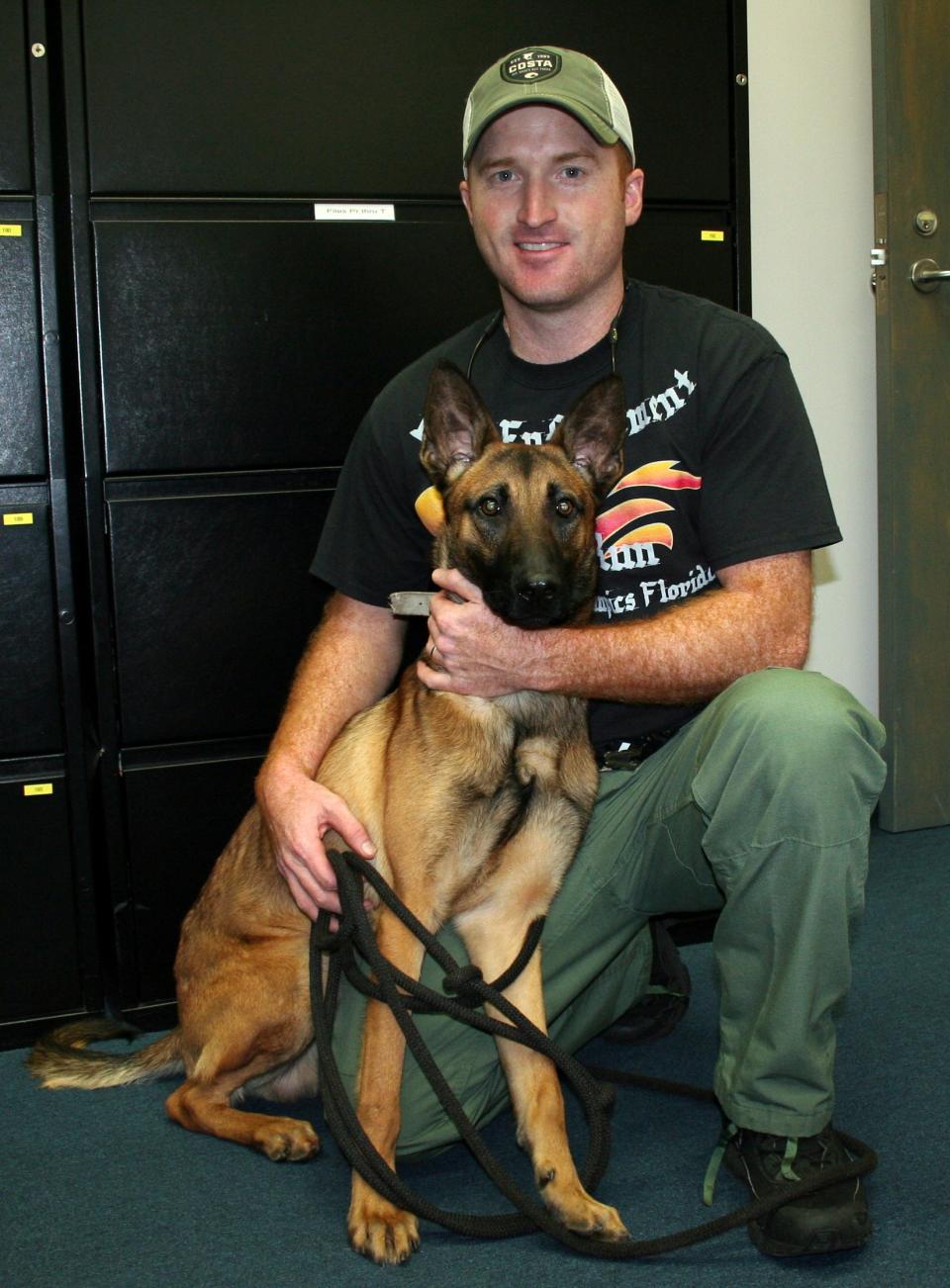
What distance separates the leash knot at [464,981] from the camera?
5.96 feet

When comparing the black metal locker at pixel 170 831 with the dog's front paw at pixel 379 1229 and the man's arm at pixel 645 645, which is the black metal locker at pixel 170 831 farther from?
the dog's front paw at pixel 379 1229

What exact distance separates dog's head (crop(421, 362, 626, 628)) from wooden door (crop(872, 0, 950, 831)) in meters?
2.03

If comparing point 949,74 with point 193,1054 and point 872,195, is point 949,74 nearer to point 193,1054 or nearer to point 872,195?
point 872,195

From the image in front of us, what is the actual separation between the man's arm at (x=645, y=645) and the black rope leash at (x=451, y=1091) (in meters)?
0.35

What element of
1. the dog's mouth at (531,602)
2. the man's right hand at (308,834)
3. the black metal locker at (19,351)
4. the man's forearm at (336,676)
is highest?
the black metal locker at (19,351)

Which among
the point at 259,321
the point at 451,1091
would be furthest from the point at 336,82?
the point at 451,1091

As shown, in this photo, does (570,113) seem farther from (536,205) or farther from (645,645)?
(645,645)

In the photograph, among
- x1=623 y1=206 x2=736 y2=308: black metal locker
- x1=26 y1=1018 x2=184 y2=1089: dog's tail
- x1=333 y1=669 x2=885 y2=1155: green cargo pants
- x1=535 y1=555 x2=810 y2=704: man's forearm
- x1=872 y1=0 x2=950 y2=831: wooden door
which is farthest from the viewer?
x1=872 y1=0 x2=950 y2=831: wooden door

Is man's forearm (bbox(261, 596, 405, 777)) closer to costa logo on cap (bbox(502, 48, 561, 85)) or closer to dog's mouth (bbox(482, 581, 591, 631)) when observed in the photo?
dog's mouth (bbox(482, 581, 591, 631))

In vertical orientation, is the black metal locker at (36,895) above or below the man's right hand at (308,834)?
below

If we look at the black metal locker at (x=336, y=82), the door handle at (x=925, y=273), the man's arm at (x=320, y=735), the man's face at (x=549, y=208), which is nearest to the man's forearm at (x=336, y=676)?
the man's arm at (x=320, y=735)

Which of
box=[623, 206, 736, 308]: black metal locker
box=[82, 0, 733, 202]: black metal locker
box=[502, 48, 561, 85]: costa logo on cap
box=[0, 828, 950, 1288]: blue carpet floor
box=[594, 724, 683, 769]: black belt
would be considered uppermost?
box=[82, 0, 733, 202]: black metal locker

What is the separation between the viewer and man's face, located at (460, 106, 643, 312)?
213cm

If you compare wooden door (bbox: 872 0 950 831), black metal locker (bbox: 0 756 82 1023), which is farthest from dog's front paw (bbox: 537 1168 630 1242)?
wooden door (bbox: 872 0 950 831)
